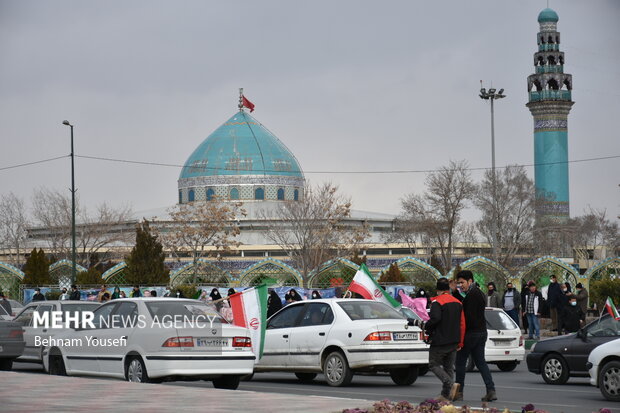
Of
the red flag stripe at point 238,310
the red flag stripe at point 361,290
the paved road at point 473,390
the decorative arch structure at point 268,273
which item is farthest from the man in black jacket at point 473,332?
the decorative arch structure at point 268,273

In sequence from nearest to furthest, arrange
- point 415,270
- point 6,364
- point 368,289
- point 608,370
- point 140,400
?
point 140,400
point 608,370
point 6,364
point 368,289
point 415,270

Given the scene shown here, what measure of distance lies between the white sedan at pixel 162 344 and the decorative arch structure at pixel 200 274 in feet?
136

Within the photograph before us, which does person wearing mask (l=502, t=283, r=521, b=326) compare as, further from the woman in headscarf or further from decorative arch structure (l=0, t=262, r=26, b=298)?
decorative arch structure (l=0, t=262, r=26, b=298)

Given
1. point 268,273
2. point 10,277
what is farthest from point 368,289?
point 10,277

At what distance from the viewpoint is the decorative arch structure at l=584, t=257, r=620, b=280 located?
49.4m

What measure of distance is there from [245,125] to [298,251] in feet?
101

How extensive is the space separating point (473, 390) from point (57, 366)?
19.6 feet

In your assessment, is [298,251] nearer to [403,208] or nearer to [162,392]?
[403,208]

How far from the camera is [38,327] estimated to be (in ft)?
63.1

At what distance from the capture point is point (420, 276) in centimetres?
5416

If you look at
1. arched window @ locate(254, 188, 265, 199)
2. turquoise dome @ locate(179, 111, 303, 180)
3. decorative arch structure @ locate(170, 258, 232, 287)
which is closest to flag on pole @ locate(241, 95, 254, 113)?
turquoise dome @ locate(179, 111, 303, 180)

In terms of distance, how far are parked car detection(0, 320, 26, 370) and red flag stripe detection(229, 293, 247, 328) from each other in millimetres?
3484

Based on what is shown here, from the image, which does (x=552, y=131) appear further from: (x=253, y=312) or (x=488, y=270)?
(x=253, y=312)

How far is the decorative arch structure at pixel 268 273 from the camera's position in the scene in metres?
53.0
